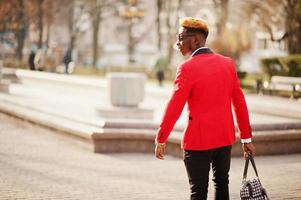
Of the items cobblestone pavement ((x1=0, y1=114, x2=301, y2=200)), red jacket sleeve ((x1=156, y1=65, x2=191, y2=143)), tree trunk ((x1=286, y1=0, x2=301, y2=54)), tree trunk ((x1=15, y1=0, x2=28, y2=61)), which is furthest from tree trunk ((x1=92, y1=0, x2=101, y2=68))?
red jacket sleeve ((x1=156, y1=65, x2=191, y2=143))

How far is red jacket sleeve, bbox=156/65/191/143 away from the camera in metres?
5.48

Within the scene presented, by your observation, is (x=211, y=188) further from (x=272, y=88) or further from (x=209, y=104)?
(x=272, y=88)

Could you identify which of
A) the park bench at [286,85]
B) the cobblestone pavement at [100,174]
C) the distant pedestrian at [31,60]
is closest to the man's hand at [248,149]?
the cobblestone pavement at [100,174]

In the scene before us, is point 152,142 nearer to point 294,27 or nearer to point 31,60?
point 294,27

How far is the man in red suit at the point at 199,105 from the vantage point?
5520 millimetres

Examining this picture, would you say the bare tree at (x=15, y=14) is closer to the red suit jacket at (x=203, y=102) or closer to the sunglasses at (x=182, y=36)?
the sunglasses at (x=182, y=36)

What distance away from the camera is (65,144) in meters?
12.9

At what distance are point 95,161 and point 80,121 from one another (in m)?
2.10

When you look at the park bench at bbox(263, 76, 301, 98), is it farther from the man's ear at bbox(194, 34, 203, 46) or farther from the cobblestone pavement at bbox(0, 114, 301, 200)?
the man's ear at bbox(194, 34, 203, 46)

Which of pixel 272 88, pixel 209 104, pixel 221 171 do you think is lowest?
pixel 272 88

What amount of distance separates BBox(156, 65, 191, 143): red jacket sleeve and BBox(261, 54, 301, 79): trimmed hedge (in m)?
23.9

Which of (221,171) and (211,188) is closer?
(221,171)

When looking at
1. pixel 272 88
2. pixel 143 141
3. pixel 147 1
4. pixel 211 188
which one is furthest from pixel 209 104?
pixel 147 1

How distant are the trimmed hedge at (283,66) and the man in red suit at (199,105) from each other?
23687 millimetres
